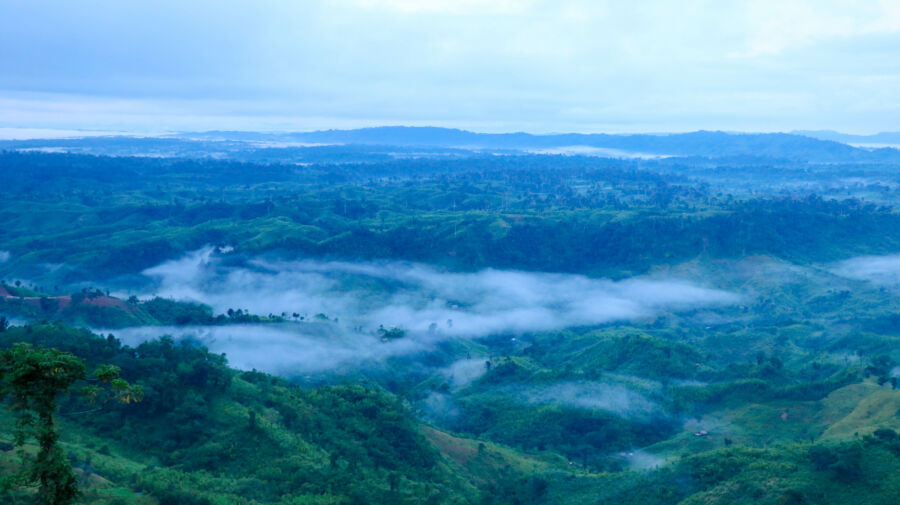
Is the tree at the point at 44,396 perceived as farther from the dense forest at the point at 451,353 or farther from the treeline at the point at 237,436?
the treeline at the point at 237,436

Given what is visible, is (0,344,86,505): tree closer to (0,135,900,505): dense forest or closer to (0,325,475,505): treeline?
(0,135,900,505): dense forest

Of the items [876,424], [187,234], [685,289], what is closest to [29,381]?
[876,424]

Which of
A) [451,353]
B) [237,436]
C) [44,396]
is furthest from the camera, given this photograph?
[451,353]

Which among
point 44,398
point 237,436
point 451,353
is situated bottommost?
point 451,353

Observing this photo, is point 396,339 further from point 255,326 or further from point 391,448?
point 391,448

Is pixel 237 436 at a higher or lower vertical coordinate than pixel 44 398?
lower

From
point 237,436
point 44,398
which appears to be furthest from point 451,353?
point 44,398

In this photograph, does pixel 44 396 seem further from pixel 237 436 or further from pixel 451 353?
pixel 451 353

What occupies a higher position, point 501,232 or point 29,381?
point 29,381

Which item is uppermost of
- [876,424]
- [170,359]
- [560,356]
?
[170,359]
